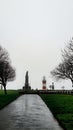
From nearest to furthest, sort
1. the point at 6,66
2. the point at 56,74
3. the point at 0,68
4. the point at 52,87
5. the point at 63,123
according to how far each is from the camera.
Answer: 1. the point at 63,123
2. the point at 0,68
3. the point at 6,66
4. the point at 56,74
5. the point at 52,87

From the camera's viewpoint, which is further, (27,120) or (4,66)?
(4,66)

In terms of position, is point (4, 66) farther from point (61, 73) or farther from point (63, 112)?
point (63, 112)

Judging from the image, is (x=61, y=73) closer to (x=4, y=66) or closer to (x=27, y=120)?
(x=4, y=66)

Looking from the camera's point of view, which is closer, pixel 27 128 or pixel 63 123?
pixel 27 128

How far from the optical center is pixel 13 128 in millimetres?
12109

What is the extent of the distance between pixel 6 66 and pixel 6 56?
292 centimetres

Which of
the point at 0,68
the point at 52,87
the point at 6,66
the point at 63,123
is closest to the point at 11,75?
the point at 6,66

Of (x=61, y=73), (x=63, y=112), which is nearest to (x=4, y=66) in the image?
(x=61, y=73)

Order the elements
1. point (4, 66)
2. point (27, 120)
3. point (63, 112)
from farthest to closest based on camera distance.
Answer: point (4, 66) < point (63, 112) < point (27, 120)

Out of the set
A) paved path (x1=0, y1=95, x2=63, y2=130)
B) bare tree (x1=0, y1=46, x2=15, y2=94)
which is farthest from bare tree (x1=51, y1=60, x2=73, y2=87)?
paved path (x1=0, y1=95, x2=63, y2=130)

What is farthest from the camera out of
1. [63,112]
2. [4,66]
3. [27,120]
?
[4,66]

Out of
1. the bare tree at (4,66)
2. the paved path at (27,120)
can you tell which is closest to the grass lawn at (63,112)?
the paved path at (27,120)

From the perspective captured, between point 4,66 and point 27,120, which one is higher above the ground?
point 4,66

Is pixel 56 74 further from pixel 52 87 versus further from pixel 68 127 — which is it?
pixel 68 127
